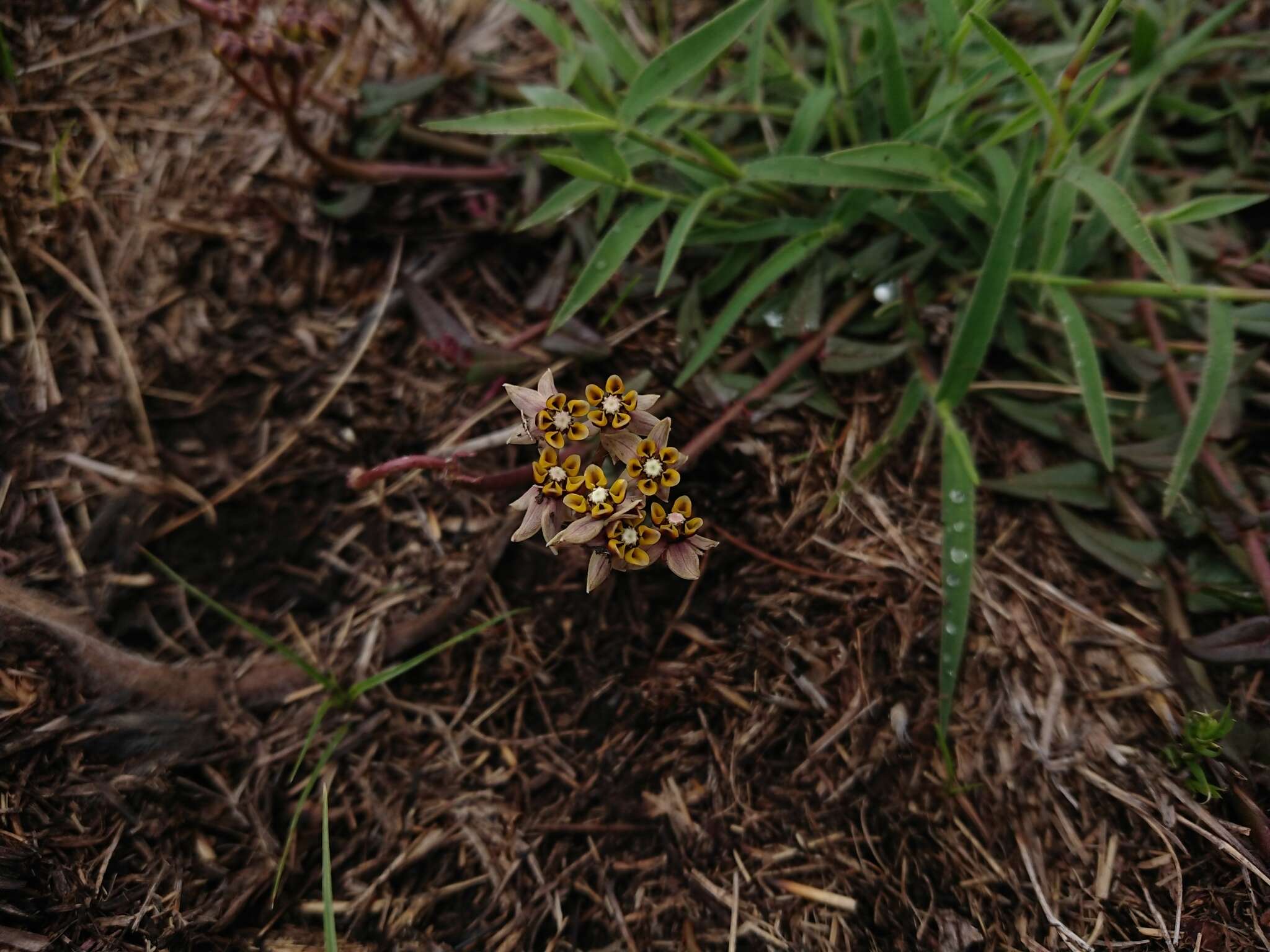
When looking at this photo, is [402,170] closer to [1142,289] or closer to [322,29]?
[322,29]

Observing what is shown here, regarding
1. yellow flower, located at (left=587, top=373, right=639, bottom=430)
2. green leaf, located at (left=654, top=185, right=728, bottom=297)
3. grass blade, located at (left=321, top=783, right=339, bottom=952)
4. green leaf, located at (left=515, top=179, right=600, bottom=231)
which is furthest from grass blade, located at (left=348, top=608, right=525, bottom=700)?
green leaf, located at (left=515, top=179, right=600, bottom=231)

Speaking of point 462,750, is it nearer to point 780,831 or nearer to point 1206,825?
point 780,831

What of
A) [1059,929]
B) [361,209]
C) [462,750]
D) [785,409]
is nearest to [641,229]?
[785,409]

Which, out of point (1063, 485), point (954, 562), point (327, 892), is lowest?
point (1063, 485)

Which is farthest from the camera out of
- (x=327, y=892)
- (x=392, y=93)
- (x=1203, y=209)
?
(x=392, y=93)

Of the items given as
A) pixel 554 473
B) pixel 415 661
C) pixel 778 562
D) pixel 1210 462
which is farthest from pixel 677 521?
pixel 1210 462

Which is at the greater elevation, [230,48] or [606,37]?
[230,48]
